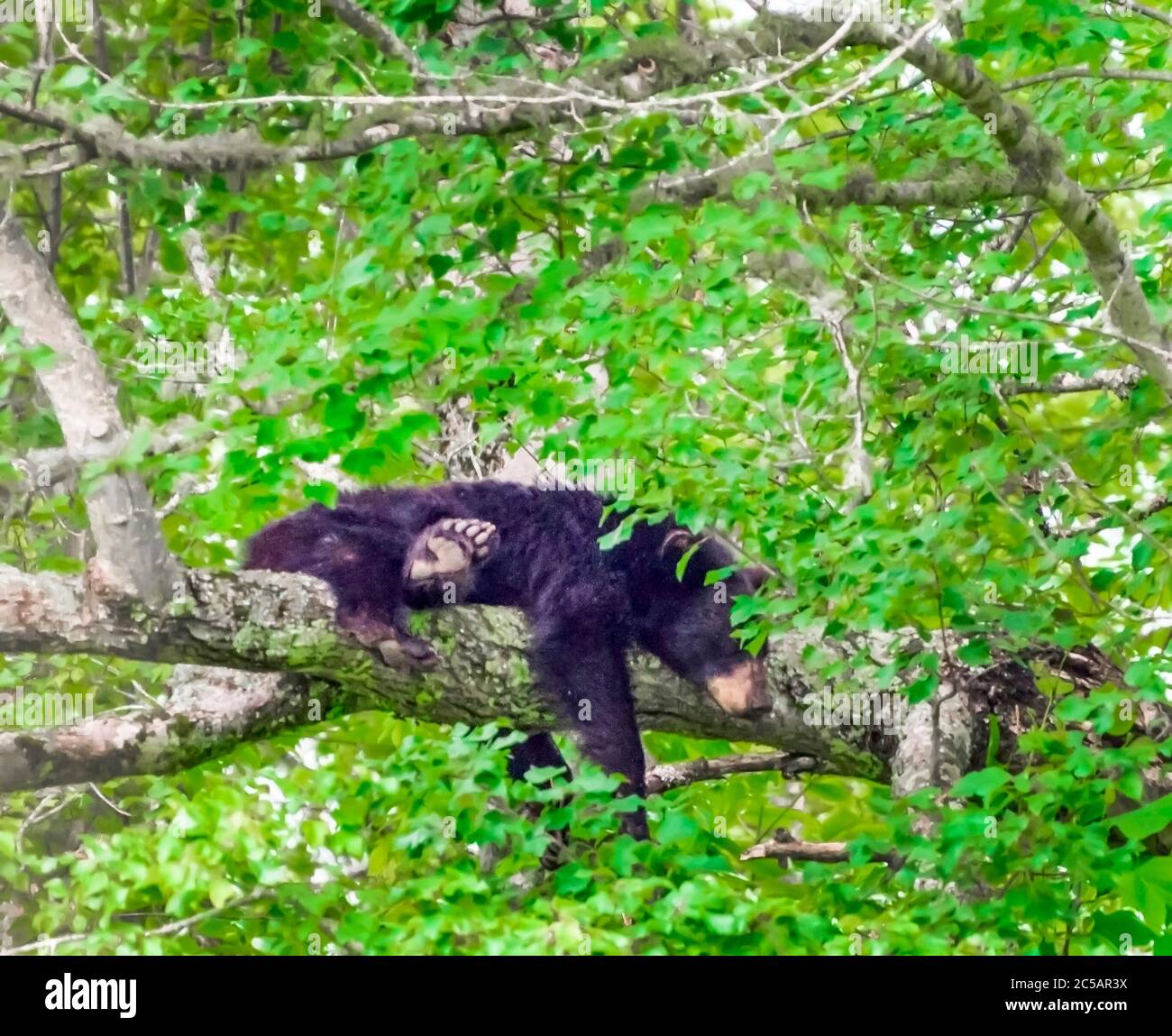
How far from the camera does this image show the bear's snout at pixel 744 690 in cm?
354

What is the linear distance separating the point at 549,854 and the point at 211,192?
5.43ft

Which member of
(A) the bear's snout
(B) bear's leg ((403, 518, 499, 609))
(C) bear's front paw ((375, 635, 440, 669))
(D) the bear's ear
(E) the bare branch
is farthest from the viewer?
(D) the bear's ear

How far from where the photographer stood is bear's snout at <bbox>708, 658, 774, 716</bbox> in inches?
139

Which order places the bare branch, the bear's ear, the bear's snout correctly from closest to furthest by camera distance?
the bare branch < the bear's snout < the bear's ear

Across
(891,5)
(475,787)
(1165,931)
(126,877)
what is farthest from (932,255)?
(126,877)

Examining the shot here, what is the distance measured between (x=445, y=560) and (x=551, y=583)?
43cm

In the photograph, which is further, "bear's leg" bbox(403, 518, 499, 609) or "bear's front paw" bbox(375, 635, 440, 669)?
"bear's leg" bbox(403, 518, 499, 609)

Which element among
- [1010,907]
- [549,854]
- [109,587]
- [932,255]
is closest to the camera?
[1010,907]

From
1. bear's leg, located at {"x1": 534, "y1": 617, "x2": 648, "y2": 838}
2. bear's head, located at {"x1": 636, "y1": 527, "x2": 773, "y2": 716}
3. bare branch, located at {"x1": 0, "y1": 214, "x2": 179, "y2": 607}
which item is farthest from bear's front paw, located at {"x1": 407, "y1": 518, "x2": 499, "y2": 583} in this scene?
bare branch, located at {"x1": 0, "y1": 214, "x2": 179, "y2": 607}

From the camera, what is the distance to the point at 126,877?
7.90 ft

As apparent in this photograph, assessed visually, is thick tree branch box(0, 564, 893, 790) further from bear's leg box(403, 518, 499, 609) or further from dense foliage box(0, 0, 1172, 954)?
dense foliage box(0, 0, 1172, 954)

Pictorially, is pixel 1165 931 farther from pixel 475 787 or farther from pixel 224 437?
→ pixel 224 437

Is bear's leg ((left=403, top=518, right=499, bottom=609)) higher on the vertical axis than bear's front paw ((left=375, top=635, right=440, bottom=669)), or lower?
higher

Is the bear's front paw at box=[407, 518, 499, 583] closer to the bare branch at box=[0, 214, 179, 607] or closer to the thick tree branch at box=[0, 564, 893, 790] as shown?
the thick tree branch at box=[0, 564, 893, 790]
